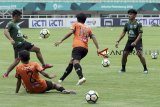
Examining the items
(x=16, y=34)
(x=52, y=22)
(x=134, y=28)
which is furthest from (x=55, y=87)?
(x=52, y=22)

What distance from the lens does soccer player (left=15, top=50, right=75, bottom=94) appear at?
42.9 ft

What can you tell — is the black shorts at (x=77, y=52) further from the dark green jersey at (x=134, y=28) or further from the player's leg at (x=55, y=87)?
the dark green jersey at (x=134, y=28)

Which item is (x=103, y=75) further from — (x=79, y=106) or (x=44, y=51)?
(x=44, y=51)

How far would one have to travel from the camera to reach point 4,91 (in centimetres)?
1420

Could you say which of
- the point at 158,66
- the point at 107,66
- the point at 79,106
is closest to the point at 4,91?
the point at 79,106

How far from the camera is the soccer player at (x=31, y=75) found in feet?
42.9

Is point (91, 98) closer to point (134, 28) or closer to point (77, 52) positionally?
point (77, 52)

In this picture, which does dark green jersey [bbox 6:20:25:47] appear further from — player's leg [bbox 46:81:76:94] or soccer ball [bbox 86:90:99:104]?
soccer ball [bbox 86:90:99:104]

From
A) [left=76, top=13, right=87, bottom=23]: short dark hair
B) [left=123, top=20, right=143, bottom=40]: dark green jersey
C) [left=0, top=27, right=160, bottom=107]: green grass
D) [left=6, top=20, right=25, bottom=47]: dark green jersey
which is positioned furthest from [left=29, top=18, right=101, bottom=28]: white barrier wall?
[left=76, top=13, right=87, bottom=23]: short dark hair

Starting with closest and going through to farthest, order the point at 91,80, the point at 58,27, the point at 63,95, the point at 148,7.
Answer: the point at 63,95 → the point at 91,80 → the point at 58,27 → the point at 148,7

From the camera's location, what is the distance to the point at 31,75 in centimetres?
1316

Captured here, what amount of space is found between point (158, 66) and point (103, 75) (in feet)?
13.2

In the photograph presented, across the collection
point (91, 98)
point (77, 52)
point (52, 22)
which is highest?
point (52, 22)

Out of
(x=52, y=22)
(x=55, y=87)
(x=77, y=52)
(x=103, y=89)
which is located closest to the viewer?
(x=55, y=87)
